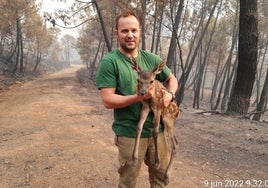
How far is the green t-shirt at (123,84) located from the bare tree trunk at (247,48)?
284 inches

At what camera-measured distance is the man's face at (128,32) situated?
132 inches

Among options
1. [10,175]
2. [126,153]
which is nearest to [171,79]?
[126,153]

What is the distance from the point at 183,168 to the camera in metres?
6.59

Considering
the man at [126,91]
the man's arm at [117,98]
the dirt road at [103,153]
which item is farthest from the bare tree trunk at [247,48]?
the man's arm at [117,98]

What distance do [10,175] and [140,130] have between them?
4.32 metres

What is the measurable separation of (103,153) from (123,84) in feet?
14.3

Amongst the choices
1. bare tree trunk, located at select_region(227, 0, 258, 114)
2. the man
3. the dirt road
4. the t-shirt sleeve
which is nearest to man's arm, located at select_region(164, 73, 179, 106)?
the man

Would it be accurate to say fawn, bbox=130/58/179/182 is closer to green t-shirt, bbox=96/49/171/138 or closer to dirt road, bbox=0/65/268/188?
green t-shirt, bbox=96/49/171/138

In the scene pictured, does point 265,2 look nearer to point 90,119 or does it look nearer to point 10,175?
point 90,119

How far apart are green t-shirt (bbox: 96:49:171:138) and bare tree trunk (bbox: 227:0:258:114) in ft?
23.7

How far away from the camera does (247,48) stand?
984 cm

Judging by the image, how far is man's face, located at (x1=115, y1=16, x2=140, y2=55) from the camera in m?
3.36

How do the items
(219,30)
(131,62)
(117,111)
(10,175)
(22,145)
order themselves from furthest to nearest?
(219,30) < (22,145) < (10,175) < (117,111) < (131,62)

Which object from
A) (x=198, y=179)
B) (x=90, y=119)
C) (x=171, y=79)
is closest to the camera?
(x=171, y=79)
